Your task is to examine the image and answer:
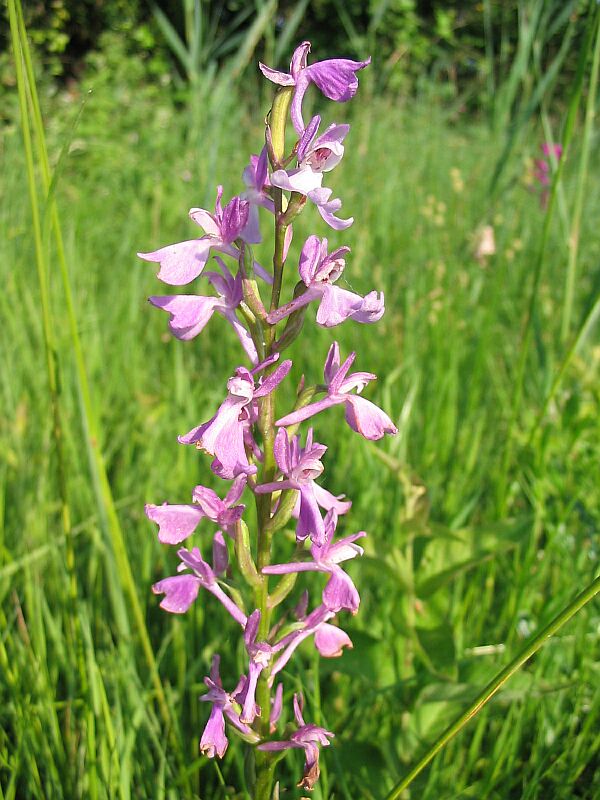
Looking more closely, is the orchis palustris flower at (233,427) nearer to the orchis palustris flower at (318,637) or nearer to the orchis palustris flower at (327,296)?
the orchis palustris flower at (327,296)

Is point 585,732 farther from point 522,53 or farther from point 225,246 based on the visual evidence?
point 522,53

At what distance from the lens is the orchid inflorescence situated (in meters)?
0.76

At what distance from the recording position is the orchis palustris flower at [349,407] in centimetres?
79

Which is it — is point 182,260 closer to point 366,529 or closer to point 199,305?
point 199,305

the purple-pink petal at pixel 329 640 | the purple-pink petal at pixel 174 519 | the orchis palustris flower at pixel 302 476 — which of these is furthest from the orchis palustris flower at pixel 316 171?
the purple-pink petal at pixel 329 640

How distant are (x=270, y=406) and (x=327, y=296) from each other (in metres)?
0.14

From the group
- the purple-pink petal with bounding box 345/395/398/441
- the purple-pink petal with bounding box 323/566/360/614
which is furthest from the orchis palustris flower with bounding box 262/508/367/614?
the purple-pink petal with bounding box 345/395/398/441

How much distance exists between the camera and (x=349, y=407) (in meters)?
0.82

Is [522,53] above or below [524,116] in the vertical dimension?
above

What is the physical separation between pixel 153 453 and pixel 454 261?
1.74m

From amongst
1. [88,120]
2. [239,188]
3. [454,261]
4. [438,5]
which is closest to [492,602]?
[454,261]

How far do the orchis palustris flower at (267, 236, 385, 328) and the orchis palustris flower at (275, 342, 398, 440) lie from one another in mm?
51

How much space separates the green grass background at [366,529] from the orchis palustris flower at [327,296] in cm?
28

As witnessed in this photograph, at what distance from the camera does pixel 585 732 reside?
1.11m
